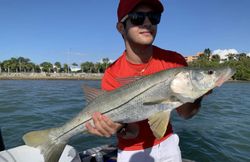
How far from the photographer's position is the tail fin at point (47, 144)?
3.41 m

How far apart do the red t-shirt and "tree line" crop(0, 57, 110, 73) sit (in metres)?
123

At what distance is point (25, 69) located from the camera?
13050 cm

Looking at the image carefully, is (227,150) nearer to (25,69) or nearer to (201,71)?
(201,71)

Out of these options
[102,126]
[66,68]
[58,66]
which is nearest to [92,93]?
[102,126]

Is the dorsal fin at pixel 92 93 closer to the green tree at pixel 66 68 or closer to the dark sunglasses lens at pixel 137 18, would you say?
the dark sunglasses lens at pixel 137 18

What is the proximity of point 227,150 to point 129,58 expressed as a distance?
7367 millimetres

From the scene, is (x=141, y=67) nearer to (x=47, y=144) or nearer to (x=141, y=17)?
(x=141, y=17)

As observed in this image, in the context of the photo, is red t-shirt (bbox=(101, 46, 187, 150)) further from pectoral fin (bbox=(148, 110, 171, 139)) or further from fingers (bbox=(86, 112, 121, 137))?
pectoral fin (bbox=(148, 110, 171, 139))

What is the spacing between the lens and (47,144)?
3418 millimetres

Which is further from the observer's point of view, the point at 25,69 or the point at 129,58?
the point at 25,69

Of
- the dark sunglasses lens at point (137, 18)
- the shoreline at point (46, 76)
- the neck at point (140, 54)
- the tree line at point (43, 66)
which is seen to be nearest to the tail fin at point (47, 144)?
the neck at point (140, 54)

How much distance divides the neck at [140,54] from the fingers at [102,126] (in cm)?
89

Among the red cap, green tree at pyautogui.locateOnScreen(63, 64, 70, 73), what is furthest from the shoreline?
the red cap

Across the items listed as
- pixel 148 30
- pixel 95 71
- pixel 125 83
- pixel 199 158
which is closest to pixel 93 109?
Answer: pixel 125 83
